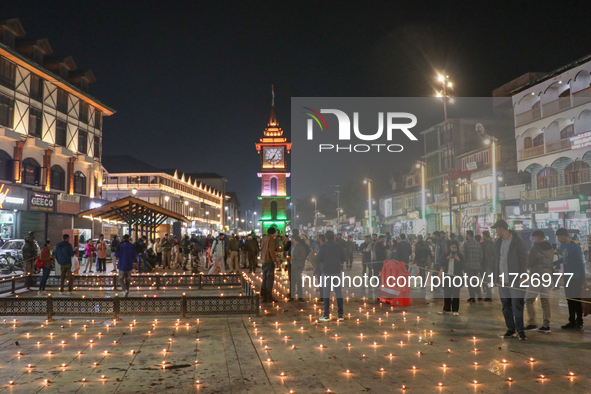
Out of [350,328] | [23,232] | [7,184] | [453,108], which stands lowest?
[350,328]

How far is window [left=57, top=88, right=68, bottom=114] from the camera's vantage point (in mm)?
34938

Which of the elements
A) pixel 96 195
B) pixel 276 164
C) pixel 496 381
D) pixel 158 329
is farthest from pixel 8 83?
pixel 276 164

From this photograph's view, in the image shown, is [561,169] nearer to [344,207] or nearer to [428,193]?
[428,193]

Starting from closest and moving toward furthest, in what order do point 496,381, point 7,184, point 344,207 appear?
point 496,381 < point 7,184 < point 344,207

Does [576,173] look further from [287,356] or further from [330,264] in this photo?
[287,356]

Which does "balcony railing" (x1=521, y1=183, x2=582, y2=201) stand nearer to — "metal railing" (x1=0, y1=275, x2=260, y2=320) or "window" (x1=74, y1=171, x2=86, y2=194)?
"metal railing" (x1=0, y1=275, x2=260, y2=320)

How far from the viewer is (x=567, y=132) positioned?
26.4m

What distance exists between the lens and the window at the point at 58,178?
34406 mm

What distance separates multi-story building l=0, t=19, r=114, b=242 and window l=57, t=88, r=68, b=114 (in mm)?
80

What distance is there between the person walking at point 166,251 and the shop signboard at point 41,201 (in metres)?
11.7

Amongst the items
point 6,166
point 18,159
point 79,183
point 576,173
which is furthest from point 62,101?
point 576,173

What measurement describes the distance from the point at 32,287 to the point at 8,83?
20.0 meters

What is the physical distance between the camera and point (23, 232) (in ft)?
99.0

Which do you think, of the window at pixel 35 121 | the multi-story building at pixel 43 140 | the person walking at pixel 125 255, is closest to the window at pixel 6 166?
the multi-story building at pixel 43 140
